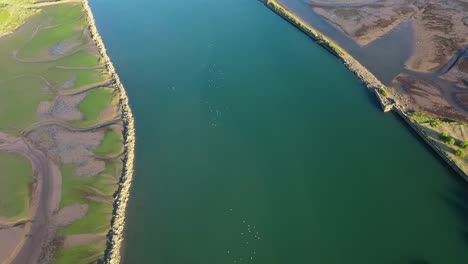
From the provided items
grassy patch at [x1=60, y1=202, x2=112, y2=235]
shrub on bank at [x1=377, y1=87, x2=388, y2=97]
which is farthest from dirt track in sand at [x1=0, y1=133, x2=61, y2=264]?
shrub on bank at [x1=377, y1=87, x2=388, y2=97]

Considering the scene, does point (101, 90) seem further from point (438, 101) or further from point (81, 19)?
point (438, 101)

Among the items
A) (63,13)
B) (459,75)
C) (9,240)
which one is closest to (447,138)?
(459,75)

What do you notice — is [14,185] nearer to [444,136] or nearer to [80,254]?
[80,254]

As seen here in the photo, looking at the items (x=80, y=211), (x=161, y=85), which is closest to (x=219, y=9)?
(x=161, y=85)

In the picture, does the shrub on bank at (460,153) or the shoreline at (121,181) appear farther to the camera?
the shrub on bank at (460,153)

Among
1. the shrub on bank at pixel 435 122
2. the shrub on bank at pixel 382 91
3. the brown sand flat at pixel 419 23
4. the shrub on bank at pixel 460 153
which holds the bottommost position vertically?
the shrub on bank at pixel 460 153

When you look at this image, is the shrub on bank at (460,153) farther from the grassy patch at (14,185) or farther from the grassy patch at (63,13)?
the grassy patch at (63,13)

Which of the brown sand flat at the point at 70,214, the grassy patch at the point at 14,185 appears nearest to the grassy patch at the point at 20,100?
the grassy patch at the point at 14,185

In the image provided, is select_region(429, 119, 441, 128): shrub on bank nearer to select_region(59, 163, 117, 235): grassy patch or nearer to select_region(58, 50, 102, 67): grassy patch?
select_region(59, 163, 117, 235): grassy patch
